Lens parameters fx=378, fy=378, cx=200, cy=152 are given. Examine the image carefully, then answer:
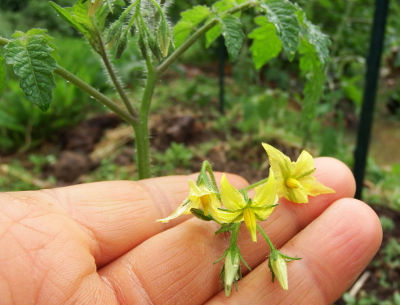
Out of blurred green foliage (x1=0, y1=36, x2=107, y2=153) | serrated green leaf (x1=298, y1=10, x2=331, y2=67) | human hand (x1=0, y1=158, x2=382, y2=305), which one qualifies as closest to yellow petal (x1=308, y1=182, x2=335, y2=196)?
human hand (x1=0, y1=158, x2=382, y2=305)

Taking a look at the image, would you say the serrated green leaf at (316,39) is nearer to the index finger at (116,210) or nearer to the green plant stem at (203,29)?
the green plant stem at (203,29)

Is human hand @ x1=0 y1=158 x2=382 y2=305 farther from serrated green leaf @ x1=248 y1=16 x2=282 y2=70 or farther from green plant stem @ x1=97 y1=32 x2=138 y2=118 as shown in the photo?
serrated green leaf @ x1=248 y1=16 x2=282 y2=70

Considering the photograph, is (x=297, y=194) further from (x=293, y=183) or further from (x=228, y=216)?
(x=228, y=216)

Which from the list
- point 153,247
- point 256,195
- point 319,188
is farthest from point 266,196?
point 153,247

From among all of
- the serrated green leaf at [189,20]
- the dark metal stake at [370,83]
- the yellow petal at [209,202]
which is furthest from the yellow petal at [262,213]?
the dark metal stake at [370,83]

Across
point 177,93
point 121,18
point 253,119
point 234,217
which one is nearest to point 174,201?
point 234,217

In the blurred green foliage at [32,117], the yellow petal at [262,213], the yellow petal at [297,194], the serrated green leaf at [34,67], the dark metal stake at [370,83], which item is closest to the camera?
the serrated green leaf at [34,67]

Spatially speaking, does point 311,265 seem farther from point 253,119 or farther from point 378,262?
point 253,119
